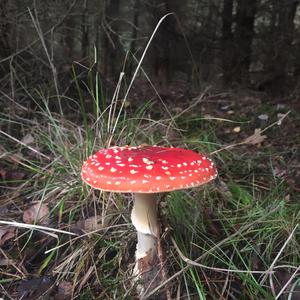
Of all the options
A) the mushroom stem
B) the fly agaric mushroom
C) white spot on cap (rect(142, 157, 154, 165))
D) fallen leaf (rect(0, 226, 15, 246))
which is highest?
white spot on cap (rect(142, 157, 154, 165))

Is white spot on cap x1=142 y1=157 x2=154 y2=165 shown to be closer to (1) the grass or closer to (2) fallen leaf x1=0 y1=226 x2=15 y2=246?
(1) the grass

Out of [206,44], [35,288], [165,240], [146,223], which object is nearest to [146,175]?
[146,223]

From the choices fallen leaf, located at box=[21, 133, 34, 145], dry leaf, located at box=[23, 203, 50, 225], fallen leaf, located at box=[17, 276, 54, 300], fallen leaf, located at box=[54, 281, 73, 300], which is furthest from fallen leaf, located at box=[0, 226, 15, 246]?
fallen leaf, located at box=[21, 133, 34, 145]

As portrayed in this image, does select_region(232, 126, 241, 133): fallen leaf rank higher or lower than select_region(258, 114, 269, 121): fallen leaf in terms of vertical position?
lower

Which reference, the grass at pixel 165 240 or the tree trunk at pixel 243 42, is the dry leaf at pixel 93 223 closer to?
the grass at pixel 165 240

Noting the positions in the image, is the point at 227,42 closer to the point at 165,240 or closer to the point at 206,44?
the point at 206,44

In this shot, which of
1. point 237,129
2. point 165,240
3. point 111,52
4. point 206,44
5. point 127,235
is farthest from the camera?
point 111,52
